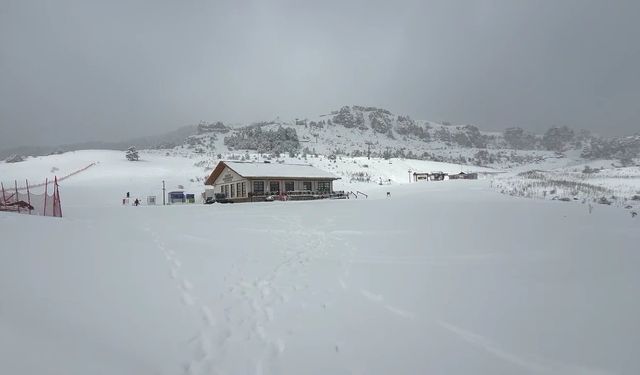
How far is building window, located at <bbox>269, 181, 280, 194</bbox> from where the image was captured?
1462 inches

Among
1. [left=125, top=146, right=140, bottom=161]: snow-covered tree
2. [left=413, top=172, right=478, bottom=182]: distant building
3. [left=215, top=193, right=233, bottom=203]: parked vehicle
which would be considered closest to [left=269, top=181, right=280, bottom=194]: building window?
[left=215, top=193, right=233, bottom=203]: parked vehicle

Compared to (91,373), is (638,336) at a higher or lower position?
lower

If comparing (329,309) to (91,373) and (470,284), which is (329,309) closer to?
(470,284)

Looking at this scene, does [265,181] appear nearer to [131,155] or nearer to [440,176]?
[131,155]

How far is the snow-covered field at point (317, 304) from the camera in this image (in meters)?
3.98

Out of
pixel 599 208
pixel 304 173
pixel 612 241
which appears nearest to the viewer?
pixel 612 241

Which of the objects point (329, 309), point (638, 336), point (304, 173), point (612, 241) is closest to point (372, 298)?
point (329, 309)

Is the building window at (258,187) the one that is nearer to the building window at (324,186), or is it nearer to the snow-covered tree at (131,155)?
the building window at (324,186)

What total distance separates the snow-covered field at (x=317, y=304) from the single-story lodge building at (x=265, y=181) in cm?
2452

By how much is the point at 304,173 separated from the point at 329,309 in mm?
34475

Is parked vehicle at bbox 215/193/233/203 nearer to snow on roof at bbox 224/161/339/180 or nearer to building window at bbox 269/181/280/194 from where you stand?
snow on roof at bbox 224/161/339/180

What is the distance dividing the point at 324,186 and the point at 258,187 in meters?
8.84

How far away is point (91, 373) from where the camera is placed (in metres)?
3.16

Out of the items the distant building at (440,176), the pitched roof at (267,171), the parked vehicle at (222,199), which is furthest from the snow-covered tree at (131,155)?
the distant building at (440,176)
